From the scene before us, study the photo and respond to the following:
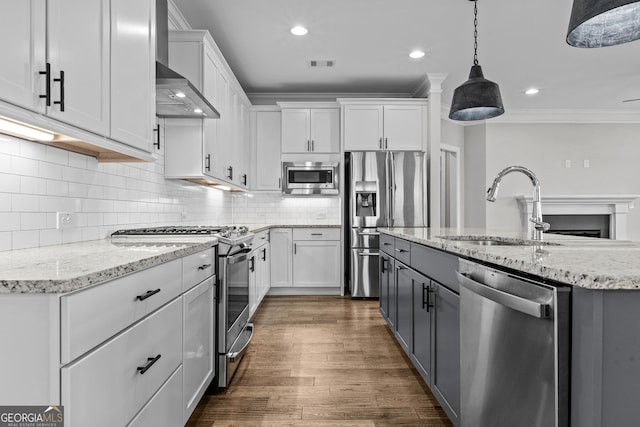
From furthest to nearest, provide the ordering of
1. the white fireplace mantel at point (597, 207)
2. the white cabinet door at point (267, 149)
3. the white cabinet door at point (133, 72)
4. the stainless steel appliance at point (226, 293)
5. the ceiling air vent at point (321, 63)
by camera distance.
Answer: the white fireplace mantel at point (597, 207)
the white cabinet door at point (267, 149)
the ceiling air vent at point (321, 63)
the stainless steel appliance at point (226, 293)
the white cabinet door at point (133, 72)

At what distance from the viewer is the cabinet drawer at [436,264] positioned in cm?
165

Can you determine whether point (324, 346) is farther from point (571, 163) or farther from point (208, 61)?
point (571, 163)

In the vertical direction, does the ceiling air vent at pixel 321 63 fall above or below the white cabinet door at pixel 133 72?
above

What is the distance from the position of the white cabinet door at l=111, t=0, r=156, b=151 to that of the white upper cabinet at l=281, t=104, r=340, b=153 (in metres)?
2.84

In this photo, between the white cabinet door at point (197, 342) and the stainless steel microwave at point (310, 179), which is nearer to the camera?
the white cabinet door at point (197, 342)

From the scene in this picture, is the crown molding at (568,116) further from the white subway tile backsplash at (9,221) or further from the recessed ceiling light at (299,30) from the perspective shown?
the white subway tile backsplash at (9,221)

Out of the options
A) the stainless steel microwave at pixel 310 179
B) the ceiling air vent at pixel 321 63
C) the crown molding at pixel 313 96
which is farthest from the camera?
the crown molding at pixel 313 96

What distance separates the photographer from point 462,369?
146cm

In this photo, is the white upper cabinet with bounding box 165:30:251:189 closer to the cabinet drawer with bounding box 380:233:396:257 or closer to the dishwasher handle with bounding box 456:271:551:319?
the cabinet drawer with bounding box 380:233:396:257

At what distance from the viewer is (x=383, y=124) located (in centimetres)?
473

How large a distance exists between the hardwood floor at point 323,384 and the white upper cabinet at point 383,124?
A: 2.32 meters

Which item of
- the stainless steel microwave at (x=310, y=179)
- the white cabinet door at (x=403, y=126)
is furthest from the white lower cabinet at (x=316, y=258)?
the white cabinet door at (x=403, y=126)

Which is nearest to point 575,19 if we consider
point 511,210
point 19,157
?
point 19,157

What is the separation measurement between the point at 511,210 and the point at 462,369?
530 cm
